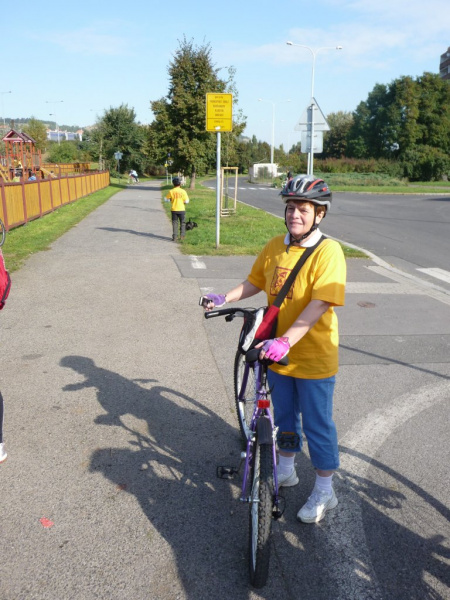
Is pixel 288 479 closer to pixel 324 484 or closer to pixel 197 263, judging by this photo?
pixel 324 484

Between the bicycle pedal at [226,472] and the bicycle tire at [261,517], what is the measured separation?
2.19 ft

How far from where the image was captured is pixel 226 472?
3354 mm

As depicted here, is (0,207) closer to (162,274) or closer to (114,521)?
(162,274)

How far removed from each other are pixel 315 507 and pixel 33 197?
60.0ft

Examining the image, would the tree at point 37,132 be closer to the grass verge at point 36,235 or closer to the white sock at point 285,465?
the grass verge at point 36,235

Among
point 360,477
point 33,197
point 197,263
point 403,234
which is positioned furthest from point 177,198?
point 360,477

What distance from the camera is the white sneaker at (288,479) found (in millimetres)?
3393

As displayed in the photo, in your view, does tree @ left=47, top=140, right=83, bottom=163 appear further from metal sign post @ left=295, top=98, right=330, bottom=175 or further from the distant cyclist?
metal sign post @ left=295, top=98, right=330, bottom=175

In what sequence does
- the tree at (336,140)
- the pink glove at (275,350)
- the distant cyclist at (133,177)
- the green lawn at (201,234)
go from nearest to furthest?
1. the pink glove at (275,350)
2. the green lawn at (201,234)
3. the distant cyclist at (133,177)
4. the tree at (336,140)

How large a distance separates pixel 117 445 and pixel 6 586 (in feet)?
4.63

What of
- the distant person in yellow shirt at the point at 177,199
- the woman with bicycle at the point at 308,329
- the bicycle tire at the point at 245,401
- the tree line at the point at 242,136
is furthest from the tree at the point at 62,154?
the woman with bicycle at the point at 308,329

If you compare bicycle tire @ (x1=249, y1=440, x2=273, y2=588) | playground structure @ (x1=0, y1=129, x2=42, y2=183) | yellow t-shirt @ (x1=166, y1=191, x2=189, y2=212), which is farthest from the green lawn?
playground structure @ (x1=0, y1=129, x2=42, y2=183)

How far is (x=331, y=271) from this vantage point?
9.11ft

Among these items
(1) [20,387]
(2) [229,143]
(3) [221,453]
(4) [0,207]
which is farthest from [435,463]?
(2) [229,143]
